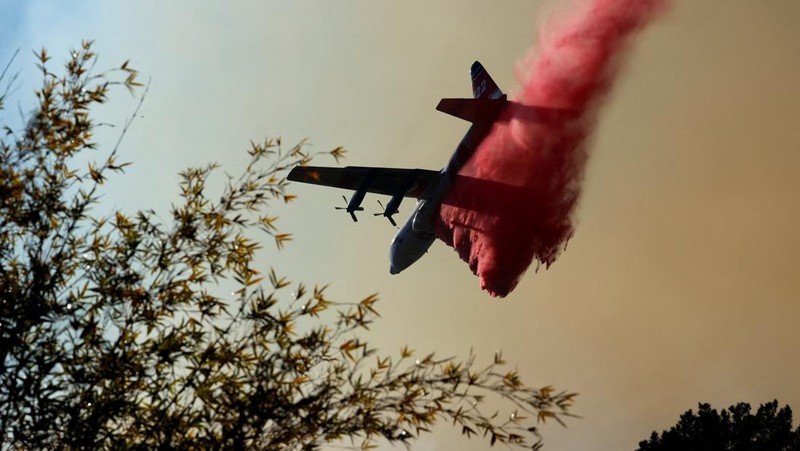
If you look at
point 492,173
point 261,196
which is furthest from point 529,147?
point 261,196

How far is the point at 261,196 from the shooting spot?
15320mm

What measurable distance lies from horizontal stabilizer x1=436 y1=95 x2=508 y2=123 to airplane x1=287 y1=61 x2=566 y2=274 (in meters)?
0.05

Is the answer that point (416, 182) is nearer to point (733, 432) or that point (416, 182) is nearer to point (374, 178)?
point (374, 178)

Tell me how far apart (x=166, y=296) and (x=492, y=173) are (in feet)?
102

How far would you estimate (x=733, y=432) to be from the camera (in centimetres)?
6588

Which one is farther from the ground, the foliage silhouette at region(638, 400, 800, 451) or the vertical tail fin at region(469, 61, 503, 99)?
the vertical tail fin at region(469, 61, 503, 99)

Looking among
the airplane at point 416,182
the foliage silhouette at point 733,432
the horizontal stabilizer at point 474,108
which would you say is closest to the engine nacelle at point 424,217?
the airplane at point 416,182

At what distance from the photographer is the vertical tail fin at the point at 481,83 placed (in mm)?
47250

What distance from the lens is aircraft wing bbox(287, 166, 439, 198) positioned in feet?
163

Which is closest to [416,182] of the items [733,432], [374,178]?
[374,178]

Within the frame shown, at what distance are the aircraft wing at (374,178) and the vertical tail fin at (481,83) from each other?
5.08 meters

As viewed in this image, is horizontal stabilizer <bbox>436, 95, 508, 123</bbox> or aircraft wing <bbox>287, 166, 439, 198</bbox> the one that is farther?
aircraft wing <bbox>287, 166, 439, 198</bbox>

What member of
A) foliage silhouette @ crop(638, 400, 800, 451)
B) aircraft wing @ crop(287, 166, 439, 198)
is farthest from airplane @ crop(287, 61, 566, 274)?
foliage silhouette @ crop(638, 400, 800, 451)

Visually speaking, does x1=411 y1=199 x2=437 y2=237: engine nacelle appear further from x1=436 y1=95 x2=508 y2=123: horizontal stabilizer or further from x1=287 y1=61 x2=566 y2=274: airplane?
x1=436 y1=95 x2=508 y2=123: horizontal stabilizer
